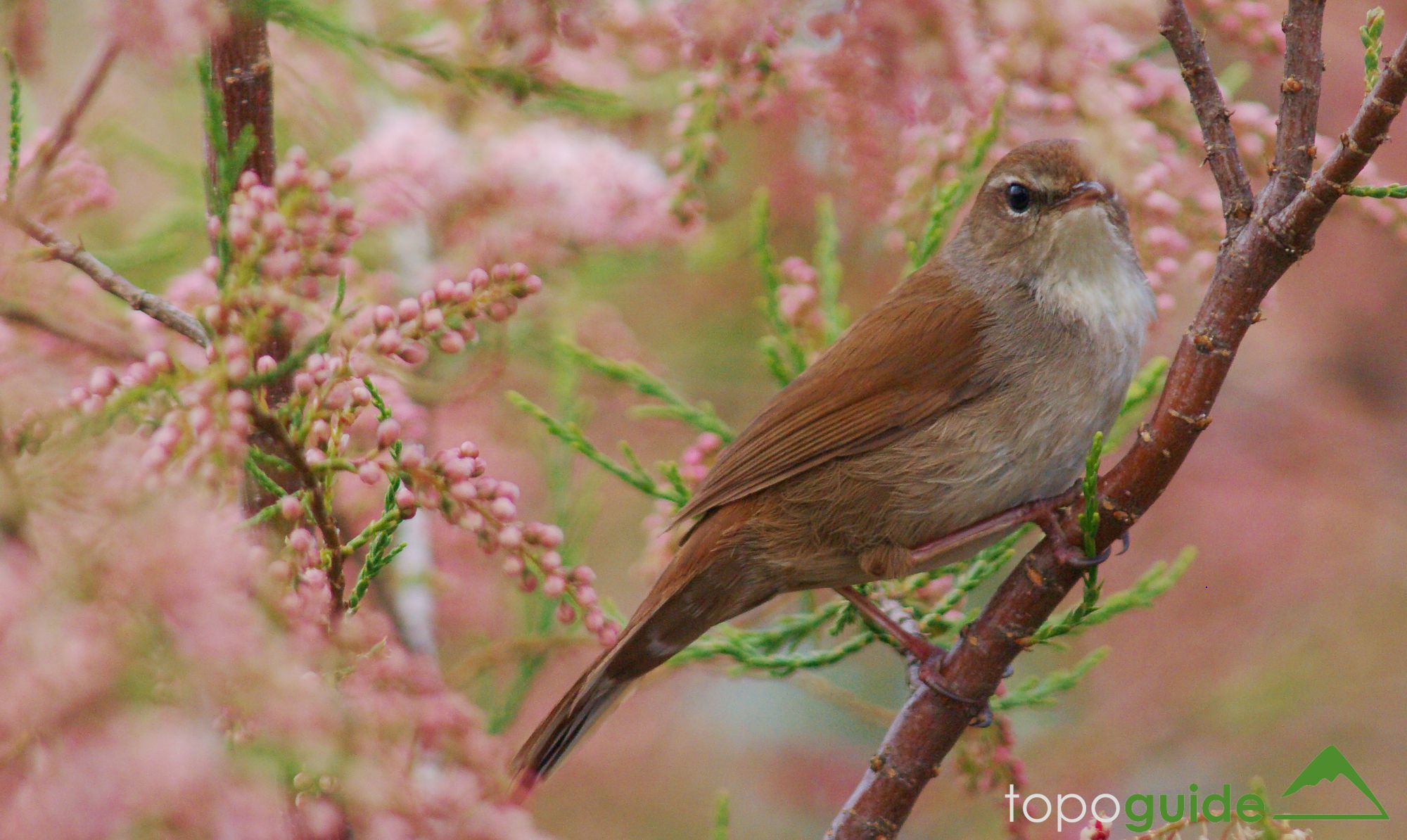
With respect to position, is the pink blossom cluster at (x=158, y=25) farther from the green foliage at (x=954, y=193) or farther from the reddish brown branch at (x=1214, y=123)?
the green foliage at (x=954, y=193)

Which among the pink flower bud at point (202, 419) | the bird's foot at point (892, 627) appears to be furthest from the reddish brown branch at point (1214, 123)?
the pink flower bud at point (202, 419)

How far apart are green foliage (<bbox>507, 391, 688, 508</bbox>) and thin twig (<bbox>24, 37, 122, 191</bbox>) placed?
1.00 m

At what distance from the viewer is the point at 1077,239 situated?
321cm

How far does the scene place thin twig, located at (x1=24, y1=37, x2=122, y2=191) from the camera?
2281 millimetres

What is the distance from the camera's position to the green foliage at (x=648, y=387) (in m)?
3.13

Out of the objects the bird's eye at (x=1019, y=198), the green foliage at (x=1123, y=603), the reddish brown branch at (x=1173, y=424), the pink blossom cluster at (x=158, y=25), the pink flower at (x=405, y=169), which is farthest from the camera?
the pink flower at (x=405, y=169)

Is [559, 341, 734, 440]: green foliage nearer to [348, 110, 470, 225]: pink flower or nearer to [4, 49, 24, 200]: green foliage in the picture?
[348, 110, 470, 225]: pink flower

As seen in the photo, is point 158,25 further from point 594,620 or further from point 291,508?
point 594,620

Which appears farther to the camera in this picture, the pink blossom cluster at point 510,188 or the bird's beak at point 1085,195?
the pink blossom cluster at point 510,188

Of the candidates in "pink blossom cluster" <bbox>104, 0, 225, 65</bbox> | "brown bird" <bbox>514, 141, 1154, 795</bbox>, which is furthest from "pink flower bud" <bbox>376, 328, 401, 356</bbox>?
"brown bird" <bbox>514, 141, 1154, 795</bbox>

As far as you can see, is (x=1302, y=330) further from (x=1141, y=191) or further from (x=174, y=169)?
(x=174, y=169)

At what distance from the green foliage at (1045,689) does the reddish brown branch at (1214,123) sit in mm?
1032

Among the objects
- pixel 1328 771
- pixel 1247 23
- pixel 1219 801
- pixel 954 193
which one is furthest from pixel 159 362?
pixel 1328 771

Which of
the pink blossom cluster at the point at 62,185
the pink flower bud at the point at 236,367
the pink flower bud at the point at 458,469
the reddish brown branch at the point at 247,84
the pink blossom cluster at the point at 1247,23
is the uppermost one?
the pink blossom cluster at the point at 1247,23
